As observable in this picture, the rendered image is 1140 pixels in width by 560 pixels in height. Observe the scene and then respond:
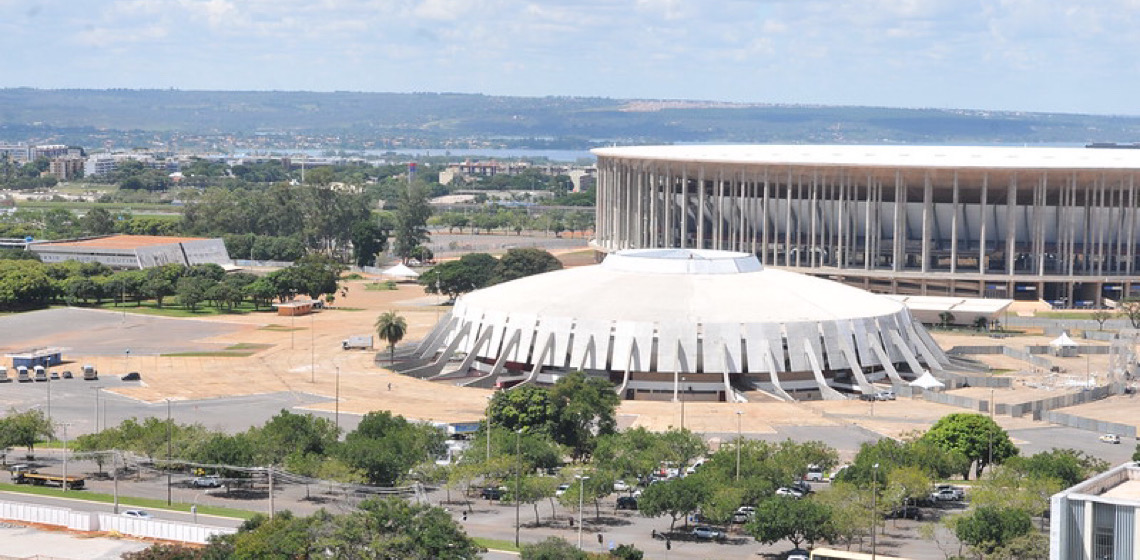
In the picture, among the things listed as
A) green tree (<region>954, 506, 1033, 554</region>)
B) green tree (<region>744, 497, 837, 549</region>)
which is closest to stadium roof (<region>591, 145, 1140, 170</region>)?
green tree (<region>954, 506, 1033, 554</region>)

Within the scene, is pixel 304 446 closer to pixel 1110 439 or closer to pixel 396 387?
pixel 396 387

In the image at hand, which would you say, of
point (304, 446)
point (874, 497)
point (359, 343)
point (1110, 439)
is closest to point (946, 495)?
point (874, 497)

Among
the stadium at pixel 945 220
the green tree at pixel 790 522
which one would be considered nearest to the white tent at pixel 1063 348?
the stadium at pixel 945 220

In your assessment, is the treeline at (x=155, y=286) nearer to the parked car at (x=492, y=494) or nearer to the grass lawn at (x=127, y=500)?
the grass lawn at (x=127, y=500)

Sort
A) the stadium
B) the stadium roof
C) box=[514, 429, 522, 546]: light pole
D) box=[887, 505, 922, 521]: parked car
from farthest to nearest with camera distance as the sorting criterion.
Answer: the stadium roof < the stadium < box=[887, 505, 922, 521]: parked car < box=[514, 429, 522, 546]: light pole

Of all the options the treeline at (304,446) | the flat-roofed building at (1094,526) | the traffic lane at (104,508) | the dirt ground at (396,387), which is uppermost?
the flat-roofed building at (1094,526)

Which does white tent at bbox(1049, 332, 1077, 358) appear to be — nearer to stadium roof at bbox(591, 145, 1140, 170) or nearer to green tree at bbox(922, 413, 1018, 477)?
stadium roof at bbox(591, 145, 1140, 170)
